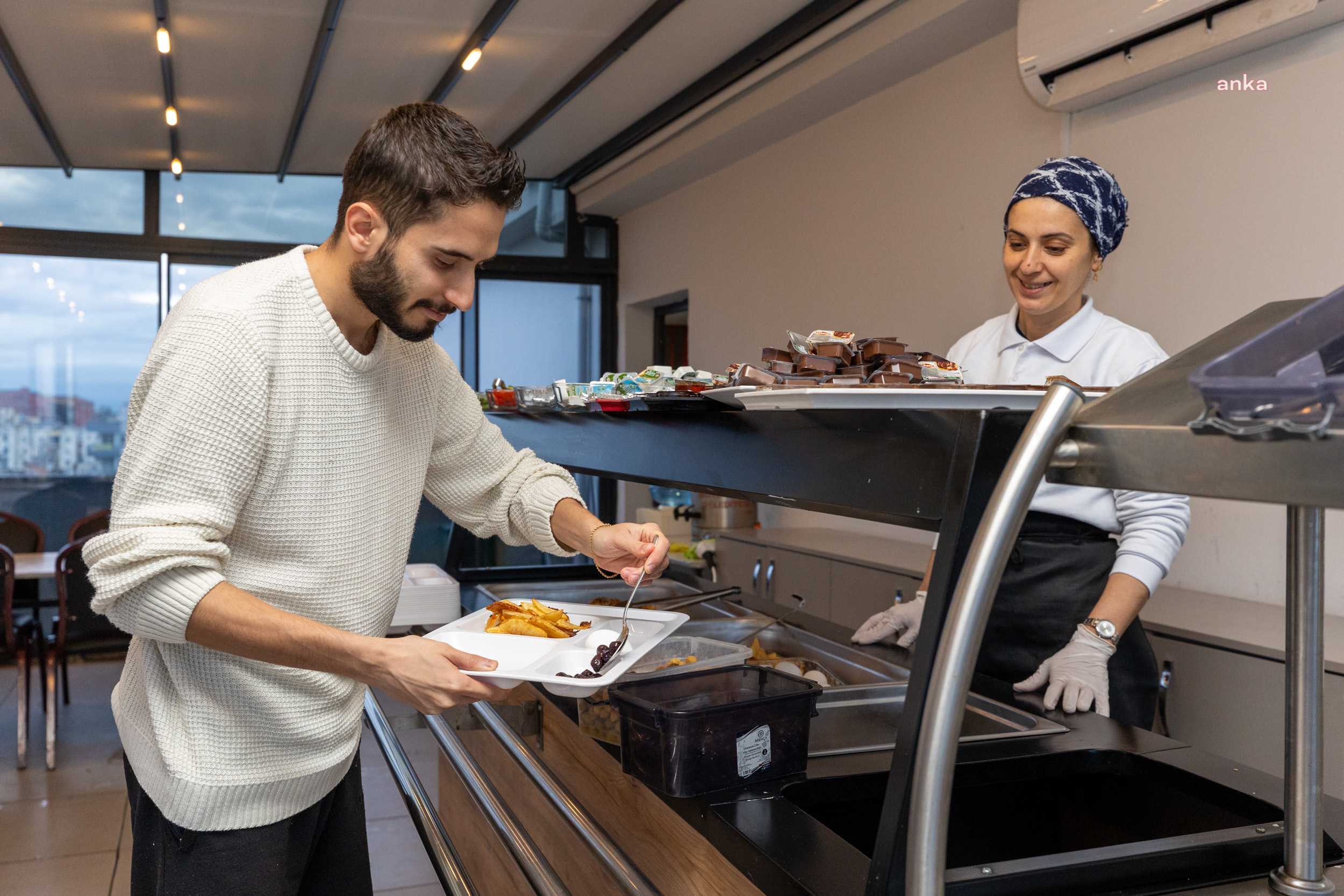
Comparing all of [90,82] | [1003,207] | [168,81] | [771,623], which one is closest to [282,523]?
[771,623]

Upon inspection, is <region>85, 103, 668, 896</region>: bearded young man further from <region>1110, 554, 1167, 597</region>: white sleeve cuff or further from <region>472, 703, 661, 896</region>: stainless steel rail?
<region>1110, 554, 1167, 597</region>: white sleeve cuff

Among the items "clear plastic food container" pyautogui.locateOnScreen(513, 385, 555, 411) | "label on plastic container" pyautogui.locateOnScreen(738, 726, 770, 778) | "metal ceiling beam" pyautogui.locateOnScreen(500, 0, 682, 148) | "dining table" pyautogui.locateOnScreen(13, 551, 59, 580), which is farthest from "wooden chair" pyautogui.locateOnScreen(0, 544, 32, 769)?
"label on plastic container" pyautogui.locateOnScreen(738, 726, 770, 778)

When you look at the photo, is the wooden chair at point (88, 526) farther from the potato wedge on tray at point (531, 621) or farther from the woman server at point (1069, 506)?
the woman server at point (1069, 506)

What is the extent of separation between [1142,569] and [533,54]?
3938 mm

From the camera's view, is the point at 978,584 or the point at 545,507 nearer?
the point at 978,584

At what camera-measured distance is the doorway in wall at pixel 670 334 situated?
23.6ft

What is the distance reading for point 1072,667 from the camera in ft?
5.18

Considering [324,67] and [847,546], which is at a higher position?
[324,67]

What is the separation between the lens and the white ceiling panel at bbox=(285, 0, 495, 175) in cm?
421

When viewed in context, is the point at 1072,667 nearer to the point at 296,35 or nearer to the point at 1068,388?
the point at 1068,388

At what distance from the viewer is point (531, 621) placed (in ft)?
4.94

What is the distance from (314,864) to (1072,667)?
4.06 ft

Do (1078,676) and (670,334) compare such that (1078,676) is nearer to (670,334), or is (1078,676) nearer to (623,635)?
(623,635)

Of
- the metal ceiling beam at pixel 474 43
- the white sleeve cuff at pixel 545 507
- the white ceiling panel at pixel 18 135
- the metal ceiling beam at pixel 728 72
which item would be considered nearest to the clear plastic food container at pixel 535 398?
the white sleeve cuff at pixel 545 507
